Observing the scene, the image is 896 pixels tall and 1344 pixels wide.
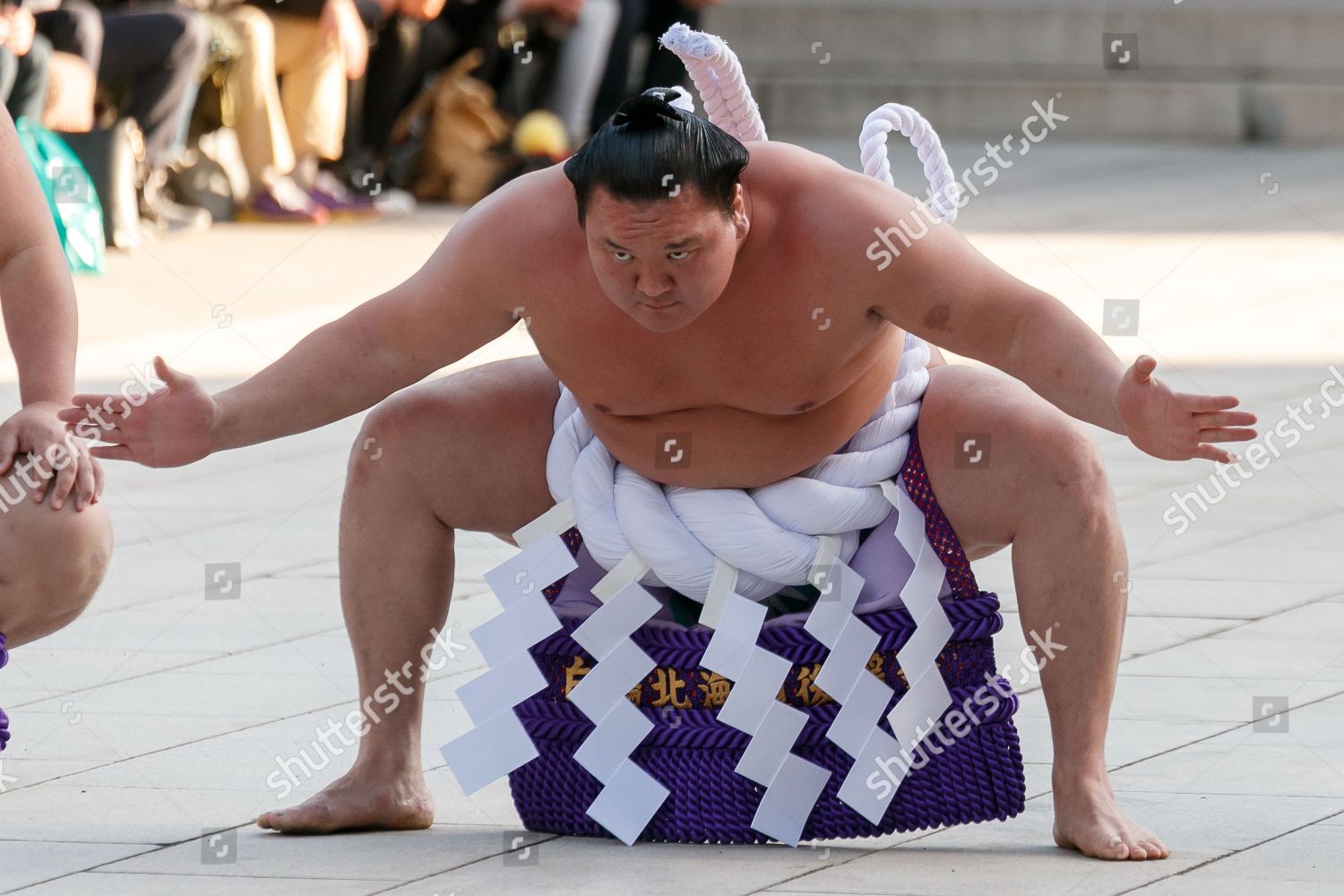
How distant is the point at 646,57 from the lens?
993 cm

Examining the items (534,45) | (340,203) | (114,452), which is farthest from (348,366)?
(534,45)

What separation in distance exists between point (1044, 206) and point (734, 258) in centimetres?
649

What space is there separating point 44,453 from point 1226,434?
4.45ft

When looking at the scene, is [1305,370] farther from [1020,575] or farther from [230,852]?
[230,852]

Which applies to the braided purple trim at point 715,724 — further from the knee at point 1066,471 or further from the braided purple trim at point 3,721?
the braided purple trim at point 3,721

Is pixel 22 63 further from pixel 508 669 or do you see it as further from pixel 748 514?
pixel 748 514

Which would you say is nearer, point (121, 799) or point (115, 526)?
point (121, 799)

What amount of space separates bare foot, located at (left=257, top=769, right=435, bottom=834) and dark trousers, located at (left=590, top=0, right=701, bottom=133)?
6714 millimetres

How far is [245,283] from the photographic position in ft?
23.1

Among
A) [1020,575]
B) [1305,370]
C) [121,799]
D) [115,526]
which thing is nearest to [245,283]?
[115,526]

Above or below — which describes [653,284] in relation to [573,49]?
above

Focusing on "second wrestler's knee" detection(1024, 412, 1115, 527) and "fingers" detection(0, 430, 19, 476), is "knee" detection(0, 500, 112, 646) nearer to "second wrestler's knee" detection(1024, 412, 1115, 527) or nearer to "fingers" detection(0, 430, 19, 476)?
"fingers" detection(0, 430, 19, 476)

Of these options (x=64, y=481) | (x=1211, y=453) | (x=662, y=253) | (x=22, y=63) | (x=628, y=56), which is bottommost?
(x=628, y=56)

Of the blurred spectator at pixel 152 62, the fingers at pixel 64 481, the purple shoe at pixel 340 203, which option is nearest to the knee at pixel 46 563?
the fingers at pixel 64 481
